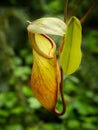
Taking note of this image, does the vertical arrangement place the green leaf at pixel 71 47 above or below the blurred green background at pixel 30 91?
above

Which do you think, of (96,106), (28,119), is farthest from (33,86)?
(96,106)

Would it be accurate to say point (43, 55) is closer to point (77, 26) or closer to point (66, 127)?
point (77, 26)

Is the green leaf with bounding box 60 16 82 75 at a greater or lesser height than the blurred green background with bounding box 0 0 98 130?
greater

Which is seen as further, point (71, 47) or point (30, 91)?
point (30, 91)

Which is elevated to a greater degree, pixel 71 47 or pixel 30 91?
pixel 71 47
